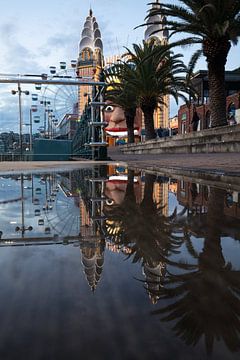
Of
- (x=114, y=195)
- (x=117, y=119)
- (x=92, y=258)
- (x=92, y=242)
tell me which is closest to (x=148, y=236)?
(x=92, y=242)

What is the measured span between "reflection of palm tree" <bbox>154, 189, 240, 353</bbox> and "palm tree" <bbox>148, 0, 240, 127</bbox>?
13.3 metres

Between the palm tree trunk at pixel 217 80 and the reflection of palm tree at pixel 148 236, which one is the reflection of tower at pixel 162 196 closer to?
the reflection of palm tree at pixel 148 236

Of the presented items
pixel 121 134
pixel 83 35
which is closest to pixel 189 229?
pixel 121 134

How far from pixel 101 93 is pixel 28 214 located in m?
10.2

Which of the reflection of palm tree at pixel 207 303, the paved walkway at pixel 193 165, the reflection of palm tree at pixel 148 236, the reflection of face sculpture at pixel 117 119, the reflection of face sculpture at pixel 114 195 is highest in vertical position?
the reflection of face sculpture at pixel 117 119

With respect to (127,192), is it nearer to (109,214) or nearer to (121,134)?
(109,214)

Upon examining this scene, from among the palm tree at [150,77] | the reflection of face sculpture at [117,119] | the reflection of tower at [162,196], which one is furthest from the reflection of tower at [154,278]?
the reflection of face sculpture at [117,119]

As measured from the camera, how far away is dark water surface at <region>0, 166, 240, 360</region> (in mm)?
942

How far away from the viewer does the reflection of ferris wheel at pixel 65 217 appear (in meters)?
2.36

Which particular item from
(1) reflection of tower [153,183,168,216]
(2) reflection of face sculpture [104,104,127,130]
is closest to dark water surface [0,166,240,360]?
(1) reflection of tower [153,183,168,216]

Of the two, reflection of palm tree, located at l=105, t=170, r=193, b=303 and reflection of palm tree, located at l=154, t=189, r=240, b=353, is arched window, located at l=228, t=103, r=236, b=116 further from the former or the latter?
reflection of palm tree, located at l=154, t=189, r=240, b=353

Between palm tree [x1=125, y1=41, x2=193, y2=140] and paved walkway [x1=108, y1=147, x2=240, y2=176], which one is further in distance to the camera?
palm tree [x1=125, y1=41, x2=193, y2=140]

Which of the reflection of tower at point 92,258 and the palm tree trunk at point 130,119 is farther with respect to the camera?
the palm tree trunk at point 130,119

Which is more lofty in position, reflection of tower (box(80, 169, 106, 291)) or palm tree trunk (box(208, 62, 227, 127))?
palm tree trunk (box(208, 62, 227, 127))
